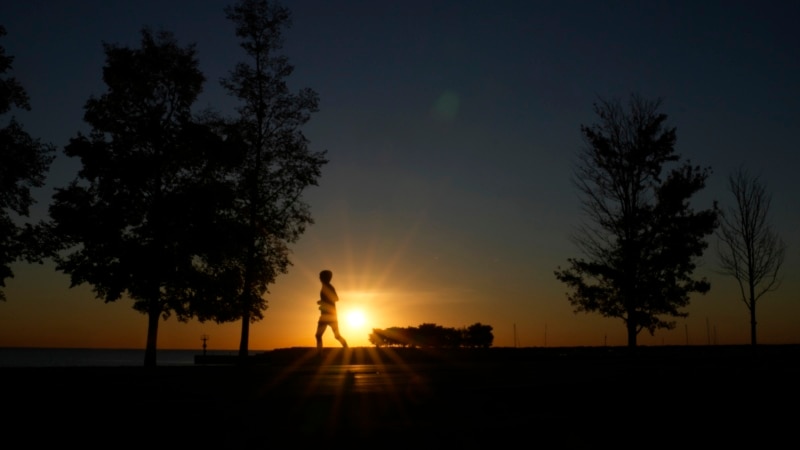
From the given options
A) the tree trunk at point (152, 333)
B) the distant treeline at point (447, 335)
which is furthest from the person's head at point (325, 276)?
the distant treeline at point (447, 335)

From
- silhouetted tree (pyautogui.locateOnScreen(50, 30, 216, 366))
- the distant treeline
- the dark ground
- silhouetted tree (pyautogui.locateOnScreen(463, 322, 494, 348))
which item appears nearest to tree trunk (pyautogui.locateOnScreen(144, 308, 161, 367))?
silhouetted tree (pyautogui.locateOnScreen(50, 30, 216, 366))

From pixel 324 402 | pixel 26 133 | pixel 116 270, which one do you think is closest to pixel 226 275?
pixel 116 270

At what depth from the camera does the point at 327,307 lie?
98.8ft

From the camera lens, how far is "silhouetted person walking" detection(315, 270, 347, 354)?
29.7 meters

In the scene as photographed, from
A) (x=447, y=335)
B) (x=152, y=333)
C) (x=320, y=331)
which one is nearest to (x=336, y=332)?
(x=320, y=331)

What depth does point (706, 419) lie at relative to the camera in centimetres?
978

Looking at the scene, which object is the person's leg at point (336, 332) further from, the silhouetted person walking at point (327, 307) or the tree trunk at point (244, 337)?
the tree trunk at point (244, 337)

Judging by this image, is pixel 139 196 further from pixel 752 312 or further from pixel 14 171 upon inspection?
pixel 752 312

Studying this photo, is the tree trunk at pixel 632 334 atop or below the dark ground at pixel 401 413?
atop

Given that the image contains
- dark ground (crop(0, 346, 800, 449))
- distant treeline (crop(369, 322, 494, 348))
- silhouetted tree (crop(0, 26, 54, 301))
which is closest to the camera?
dark ground (crop(0, 346, 800, 449))

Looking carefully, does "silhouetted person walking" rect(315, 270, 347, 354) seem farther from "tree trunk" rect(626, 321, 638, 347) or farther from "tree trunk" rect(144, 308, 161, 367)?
"tree trunk" rect(626, 321, 638, 347)

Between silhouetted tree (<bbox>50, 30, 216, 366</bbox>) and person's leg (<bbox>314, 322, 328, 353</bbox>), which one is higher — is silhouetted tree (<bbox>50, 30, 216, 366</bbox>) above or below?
above

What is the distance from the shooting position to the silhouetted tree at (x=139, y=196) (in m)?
27.0

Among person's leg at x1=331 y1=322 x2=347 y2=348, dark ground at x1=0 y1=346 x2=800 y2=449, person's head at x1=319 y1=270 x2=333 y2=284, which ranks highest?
person's head at x1=319 y1=270 x2=333 y2=284
